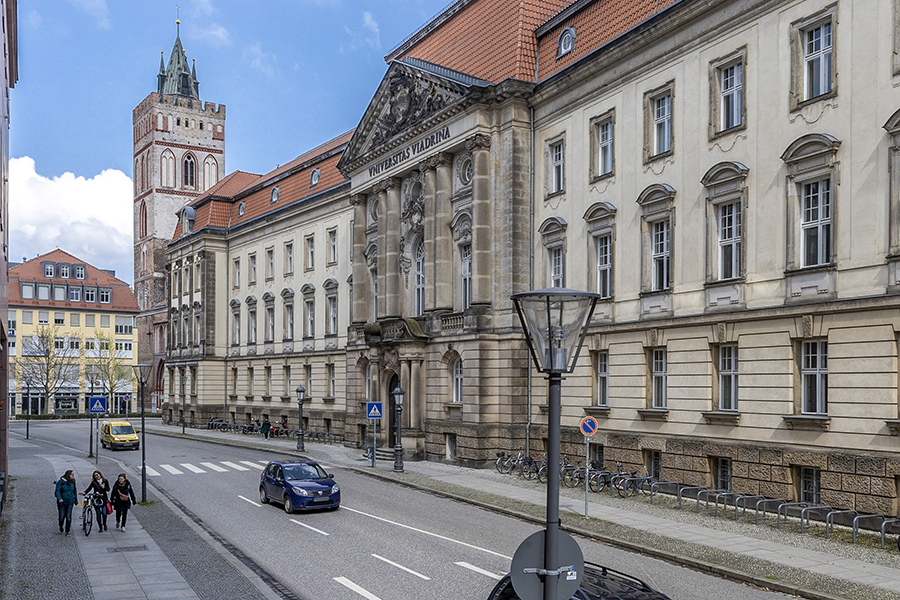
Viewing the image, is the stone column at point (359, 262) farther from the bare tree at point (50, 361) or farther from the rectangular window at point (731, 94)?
the bare tree at point (50, 361)

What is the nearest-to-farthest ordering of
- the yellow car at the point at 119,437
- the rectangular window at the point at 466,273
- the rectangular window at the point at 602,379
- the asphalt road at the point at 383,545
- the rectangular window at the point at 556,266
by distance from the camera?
the asphalt road at the point at 383,545 → the rectangular window at the point at 602,379 → the rectangular window at the point at 556,266 → the rectangular window at the point at 466,273 → the yellow car at the point at 119,437

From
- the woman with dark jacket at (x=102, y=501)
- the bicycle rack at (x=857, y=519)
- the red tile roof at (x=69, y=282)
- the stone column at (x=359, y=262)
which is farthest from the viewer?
the red tile roof at (x=69, y=282)

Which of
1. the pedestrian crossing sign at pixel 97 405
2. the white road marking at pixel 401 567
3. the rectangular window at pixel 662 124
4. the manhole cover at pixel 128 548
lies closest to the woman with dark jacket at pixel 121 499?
the manhole cover at pixel 128 548

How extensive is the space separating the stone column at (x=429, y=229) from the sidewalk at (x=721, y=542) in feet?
35.3

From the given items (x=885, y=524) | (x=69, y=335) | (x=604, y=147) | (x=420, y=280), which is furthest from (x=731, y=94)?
(x=69, y=335)

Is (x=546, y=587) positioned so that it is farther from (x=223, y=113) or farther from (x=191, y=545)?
(x=223, y=113)

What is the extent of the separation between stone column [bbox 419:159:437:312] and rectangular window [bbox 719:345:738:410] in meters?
16.4

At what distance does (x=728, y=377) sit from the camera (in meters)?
26.5

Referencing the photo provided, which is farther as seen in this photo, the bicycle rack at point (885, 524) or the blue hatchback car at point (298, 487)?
the blue hatchback car at point (298, 487)

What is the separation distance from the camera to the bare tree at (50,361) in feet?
320

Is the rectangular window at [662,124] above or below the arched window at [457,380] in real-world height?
above

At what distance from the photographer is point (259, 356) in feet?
214

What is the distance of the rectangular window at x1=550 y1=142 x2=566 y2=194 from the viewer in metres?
35.2

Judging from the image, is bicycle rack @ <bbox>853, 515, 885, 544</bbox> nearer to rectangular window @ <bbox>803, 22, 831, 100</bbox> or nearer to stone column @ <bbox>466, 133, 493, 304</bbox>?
rectangular window @ <bbox>803, 22, 831, 100</bbox>
